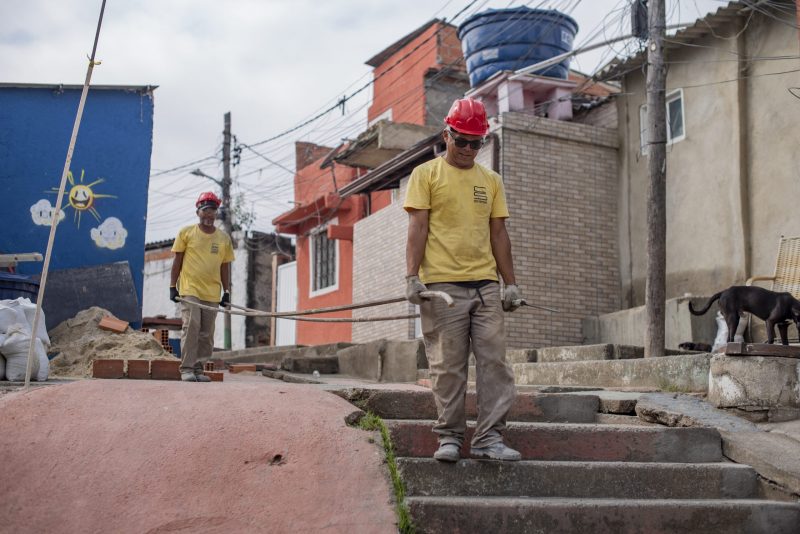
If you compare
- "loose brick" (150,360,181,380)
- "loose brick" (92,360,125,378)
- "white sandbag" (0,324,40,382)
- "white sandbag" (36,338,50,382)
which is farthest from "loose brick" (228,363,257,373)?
"white sandbag" (0,324,40,382)

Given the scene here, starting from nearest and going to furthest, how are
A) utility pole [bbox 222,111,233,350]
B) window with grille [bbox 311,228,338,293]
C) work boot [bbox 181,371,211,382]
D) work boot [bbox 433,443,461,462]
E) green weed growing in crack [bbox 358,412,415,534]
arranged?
1. green weed growing in crack [bbox 358,412,415,534]
2. work boot [bbox 433,443,461,462]
3. work boot [bbox 181,371,211,382]
4. window with grille [bbox 311,228,338,293]
5. utility pole [bbox 222,111,233,350]

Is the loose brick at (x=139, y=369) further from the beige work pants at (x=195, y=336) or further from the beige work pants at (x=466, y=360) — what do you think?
the beige work pants at (x=466, y=360)

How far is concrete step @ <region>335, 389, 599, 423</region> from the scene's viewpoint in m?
5.89

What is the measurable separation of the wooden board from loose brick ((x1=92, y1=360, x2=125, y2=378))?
184 inches

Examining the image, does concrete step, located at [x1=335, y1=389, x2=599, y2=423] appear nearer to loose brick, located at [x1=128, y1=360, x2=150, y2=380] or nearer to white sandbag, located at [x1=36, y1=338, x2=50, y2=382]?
loose brick, located at [x1=128, y1=360, x2=150, y2=380]

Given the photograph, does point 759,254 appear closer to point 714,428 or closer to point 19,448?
point 714,428

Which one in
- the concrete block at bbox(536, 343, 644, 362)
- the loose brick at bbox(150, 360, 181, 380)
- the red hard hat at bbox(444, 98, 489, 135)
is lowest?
the loose brick at bbox(150, 360, 181, 380)

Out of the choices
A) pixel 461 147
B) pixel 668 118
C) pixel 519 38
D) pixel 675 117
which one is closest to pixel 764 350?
pixel 461 147

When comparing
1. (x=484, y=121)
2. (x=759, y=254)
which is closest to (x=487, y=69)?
(x=759, y=254)

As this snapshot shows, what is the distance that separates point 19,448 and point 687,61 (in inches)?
437

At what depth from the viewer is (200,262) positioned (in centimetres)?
848

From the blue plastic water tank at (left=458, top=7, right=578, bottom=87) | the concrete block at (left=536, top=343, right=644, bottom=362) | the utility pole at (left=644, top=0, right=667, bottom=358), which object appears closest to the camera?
the concrete block at (left=536, top=343, right=644, bottom=362)

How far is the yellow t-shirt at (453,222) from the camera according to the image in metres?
4.97

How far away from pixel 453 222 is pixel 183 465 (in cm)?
189
